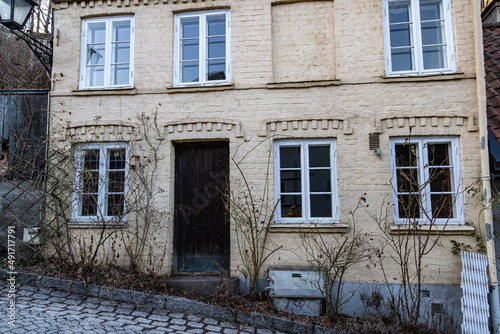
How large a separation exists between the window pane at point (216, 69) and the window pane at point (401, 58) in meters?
3.30

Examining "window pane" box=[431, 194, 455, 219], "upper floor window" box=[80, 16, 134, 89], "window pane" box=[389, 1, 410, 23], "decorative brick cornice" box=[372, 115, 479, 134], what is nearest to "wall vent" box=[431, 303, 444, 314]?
"window pane" box=[431, 194, 455, 219]

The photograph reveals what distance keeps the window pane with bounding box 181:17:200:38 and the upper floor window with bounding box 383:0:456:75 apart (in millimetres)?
3740

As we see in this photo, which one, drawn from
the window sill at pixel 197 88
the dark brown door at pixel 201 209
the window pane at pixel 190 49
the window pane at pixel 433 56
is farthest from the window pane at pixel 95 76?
the window pane at pixel 433 56

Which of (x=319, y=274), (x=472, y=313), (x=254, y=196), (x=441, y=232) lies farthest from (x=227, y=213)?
(x=472, y=313)

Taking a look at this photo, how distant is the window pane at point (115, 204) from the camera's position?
21.8 feet

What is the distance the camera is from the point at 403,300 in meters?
5.91

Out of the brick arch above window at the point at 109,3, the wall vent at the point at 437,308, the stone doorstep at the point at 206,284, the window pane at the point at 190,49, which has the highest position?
the brick arch above window at the point at 109,3

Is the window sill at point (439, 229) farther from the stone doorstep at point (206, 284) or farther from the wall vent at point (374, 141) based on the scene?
the stone doorstep at point (206, 284)

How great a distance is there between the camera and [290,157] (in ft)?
21.5

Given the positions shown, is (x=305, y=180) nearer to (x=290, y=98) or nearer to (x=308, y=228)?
(x=308, y=228)

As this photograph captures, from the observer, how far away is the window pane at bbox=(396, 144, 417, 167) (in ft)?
20.5

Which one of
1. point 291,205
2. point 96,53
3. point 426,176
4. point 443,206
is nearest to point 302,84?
point 291,205

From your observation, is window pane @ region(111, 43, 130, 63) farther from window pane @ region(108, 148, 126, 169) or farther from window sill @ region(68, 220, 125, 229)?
window sill @ region(68, 220, 125, 229)

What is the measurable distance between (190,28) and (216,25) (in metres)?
0.55
